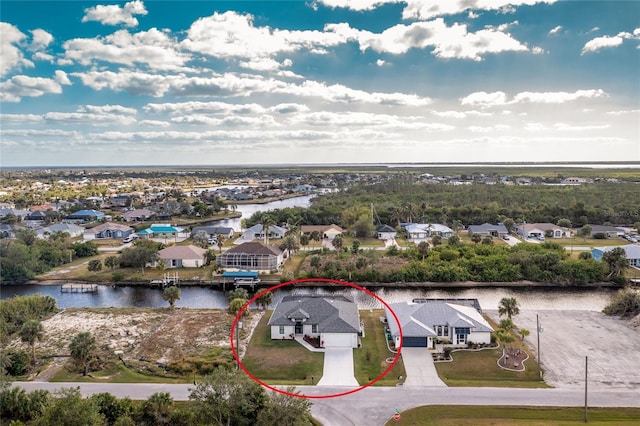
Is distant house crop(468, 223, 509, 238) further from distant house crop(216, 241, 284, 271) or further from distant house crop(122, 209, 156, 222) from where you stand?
distant house crop(122, 209, 156, 222)

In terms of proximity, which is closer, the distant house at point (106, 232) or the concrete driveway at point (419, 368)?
the concrete driveway at point (419, 368)

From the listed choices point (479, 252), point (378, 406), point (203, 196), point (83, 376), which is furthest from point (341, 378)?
point (203, 196)

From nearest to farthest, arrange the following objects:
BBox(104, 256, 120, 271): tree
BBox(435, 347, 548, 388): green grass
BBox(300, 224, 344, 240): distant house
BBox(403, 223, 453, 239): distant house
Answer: BBox(435, 347, 548, 388): green grass < BBox(104, 256, 120, 271): tree < BBox(403, 223, 453, 239): distant house < BBox(300, 224, 344, 240): distant house

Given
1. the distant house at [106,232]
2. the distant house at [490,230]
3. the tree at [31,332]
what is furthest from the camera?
the distant house at [106,232]

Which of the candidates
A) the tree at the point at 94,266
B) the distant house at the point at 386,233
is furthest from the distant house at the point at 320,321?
the distant house at the point at 386,233

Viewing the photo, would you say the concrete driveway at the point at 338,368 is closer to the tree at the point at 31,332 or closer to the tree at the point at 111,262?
the tree at the point at 31,332

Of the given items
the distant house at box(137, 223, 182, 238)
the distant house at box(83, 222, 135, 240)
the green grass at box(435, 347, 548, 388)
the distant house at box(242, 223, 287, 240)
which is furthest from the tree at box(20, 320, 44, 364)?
the distant house at box(83, 222, 135, 240)

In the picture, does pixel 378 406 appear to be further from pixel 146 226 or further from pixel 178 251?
pixel 146 226
